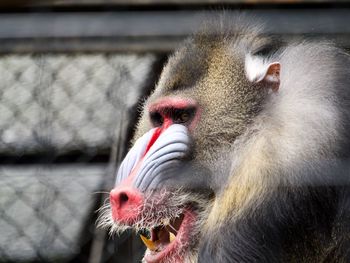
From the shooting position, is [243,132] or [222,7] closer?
[243,132]

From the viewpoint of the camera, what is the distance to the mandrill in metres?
1.75

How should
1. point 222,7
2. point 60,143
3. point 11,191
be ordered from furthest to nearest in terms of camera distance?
point 11,191, point 60,143, point 222,7

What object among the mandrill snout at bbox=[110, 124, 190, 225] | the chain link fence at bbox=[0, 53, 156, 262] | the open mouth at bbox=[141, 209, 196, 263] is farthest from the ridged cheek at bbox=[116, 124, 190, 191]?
the chain link fence at bbox=[0, 53, 156, 262]

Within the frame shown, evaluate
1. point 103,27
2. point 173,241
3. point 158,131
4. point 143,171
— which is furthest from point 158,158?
point 103,27

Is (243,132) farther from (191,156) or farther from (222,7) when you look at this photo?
(222,7)

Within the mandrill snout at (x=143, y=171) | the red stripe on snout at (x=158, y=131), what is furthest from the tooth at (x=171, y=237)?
the red stripe on snout at (x=158, y=131)

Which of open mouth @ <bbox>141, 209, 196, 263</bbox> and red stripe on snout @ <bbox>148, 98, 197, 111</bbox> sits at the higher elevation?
red stripe on snout @ <bbox>148, 98, 197, 111</bbox>

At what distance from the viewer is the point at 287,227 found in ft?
5.72

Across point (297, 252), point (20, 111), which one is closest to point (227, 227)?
point (297, 252)

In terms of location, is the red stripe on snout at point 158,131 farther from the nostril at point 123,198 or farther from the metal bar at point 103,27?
the metal bar at point 103,27

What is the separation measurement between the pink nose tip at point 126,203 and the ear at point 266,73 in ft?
1.36

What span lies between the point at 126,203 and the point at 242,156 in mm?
304

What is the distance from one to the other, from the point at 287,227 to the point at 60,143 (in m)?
1.06

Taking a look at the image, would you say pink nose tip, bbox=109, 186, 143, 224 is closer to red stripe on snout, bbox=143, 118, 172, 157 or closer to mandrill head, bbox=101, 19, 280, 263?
mandrill head, bbox=101, 19, 280, 263
